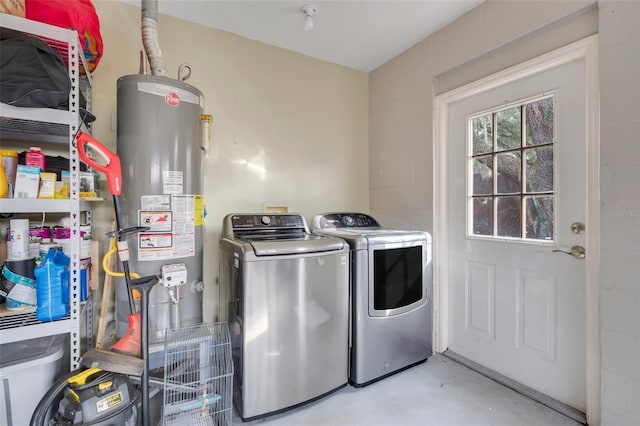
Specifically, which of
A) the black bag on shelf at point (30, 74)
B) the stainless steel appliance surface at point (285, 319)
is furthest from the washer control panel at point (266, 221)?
the black bag on shelf at point (30, 74)

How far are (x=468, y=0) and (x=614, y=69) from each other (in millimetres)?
989

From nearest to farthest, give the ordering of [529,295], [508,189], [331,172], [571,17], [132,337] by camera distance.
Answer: [132,337], [571,17], [529,295], [508,189], [331,172]

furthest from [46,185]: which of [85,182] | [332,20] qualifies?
[332,20]

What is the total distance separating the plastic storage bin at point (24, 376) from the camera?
1.15 metres

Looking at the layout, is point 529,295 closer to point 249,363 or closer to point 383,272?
point 383,272

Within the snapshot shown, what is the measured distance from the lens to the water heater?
156 centimetres

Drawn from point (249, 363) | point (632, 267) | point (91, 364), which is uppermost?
point (632, 267)

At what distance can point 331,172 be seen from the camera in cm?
283

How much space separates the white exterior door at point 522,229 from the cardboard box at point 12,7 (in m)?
2.59

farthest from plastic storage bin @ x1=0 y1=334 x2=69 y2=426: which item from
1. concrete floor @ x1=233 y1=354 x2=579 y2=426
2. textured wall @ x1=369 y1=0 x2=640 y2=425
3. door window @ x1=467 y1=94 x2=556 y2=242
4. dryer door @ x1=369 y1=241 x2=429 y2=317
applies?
door window @ x1=467 y1=94 x2=556 y2=242

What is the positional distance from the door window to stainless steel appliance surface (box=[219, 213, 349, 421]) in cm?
110

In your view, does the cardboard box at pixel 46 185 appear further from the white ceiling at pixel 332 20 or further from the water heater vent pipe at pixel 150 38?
the white ceiling at pixel 332 20

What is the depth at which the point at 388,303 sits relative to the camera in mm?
1983

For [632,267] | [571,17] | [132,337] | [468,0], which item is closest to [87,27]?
[132,337]
